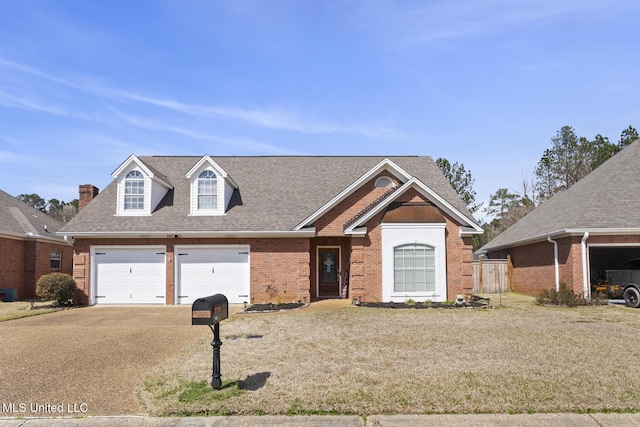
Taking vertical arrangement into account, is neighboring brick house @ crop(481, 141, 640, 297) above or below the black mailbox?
above

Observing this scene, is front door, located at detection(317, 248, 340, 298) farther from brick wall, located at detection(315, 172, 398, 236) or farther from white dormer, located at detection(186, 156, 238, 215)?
white dormer, located at detection(186, 156, 238, 215)

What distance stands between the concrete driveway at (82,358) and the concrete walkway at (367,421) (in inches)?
12.2

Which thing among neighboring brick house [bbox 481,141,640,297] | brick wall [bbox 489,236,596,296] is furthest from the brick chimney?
brick wall [bbox 489,236,596,296]

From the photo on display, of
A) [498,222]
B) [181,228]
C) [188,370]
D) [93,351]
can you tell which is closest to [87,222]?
[181,228]

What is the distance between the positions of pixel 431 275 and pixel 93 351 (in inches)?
494

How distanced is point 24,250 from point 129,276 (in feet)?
30.9

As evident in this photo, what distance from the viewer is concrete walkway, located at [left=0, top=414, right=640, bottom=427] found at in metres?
5.62

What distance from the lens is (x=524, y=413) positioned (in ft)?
19.5

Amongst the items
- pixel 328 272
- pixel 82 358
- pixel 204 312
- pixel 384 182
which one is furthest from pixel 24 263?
pixel 204 312

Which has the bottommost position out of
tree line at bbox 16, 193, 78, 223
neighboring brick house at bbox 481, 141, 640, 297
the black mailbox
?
the black mailbox

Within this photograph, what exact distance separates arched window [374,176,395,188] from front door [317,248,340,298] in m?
3.76

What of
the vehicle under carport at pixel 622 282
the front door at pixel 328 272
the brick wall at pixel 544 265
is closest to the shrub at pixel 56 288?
the front door at pixel 328 272

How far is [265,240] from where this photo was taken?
1964 cm

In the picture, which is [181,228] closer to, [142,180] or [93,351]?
[142,180]
